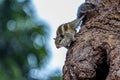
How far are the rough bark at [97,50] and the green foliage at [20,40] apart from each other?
560cm

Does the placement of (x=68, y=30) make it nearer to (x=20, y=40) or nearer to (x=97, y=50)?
(x=97, y=50)

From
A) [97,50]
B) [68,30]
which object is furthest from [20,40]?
[97,50]

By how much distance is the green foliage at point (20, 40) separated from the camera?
829cm

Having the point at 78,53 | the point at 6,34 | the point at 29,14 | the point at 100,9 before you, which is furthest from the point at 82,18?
the point at 6,34

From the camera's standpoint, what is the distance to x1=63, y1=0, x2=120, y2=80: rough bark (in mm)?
2216

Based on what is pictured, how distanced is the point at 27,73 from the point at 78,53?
617 cm

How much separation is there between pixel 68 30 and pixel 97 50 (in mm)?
206

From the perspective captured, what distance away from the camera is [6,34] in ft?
29.5

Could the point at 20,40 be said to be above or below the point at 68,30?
below

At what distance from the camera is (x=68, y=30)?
243 centimetres

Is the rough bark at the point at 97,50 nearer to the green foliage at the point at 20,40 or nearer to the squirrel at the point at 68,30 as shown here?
the squirrel at the point at 68,30

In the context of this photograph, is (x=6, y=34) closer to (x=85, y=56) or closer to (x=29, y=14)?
(x=29, y=14)

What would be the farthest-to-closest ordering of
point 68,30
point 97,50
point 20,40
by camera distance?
point 20,40
point 68,30
point 97,50

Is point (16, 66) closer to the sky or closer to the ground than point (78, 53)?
closer to the ground
